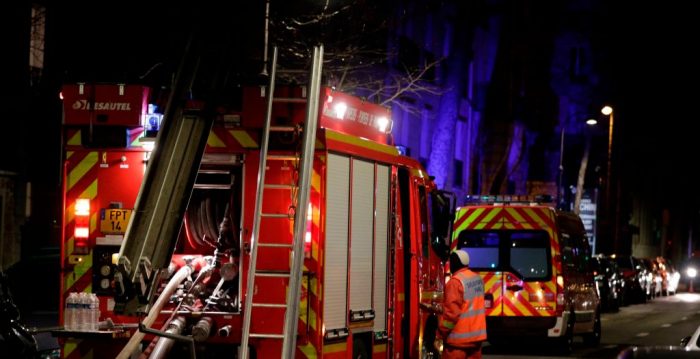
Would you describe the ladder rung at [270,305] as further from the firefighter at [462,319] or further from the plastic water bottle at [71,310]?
the firefighter at [462,319]

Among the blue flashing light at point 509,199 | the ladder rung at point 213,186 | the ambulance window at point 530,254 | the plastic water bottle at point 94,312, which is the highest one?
the blue flashing light at point 509,199

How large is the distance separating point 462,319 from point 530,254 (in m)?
8.04

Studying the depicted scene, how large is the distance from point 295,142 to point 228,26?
1213 mm

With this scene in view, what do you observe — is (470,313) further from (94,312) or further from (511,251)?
(511,251)

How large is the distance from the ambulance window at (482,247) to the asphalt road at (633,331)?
152 centimetres

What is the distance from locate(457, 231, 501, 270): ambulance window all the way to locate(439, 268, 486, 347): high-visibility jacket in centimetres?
799

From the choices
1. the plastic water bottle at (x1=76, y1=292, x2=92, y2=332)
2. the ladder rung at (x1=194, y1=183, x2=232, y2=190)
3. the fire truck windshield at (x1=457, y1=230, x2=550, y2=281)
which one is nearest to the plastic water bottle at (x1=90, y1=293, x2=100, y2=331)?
the plastic water bottle at (x1=76, y1=292, x2=92, y2=332)

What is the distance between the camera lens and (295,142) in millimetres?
10094

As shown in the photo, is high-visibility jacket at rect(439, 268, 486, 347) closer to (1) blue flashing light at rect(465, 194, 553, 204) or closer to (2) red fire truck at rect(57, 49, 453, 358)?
(2) red fire truck at rect(57, 49, 453, 358)

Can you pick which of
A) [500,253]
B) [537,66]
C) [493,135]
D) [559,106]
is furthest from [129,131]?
[559,106]

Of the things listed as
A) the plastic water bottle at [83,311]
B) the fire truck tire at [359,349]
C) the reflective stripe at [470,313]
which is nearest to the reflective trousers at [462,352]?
the reflective stripe at [470,313]

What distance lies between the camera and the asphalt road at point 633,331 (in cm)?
1895

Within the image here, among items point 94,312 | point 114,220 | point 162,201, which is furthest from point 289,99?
point 94,312

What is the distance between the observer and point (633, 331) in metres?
24.2
